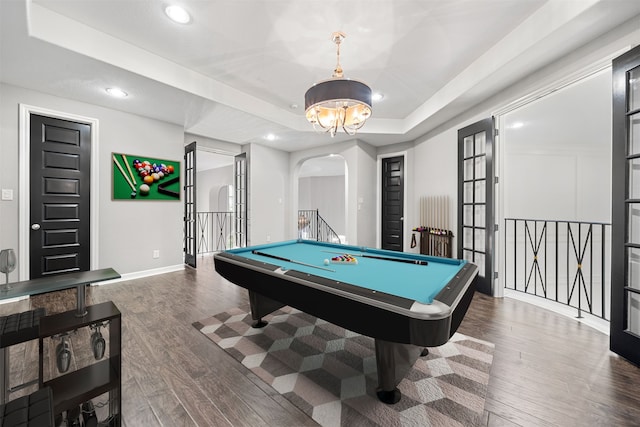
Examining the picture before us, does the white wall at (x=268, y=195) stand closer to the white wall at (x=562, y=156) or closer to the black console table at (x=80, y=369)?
the black console table at (x=80, y=369)

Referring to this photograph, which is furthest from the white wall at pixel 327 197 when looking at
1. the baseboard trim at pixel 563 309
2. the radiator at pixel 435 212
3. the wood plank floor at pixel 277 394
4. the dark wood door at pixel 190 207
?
the wood plank floor at pixel 277 394

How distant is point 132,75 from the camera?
272cm

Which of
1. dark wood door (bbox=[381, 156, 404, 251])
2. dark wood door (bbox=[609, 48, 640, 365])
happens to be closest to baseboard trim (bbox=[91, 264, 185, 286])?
dark wood door (bbox=[381, 156, 404, 251])

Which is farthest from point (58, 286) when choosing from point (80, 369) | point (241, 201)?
point (241, 201)

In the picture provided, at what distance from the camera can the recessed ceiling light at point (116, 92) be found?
3084 millimetres

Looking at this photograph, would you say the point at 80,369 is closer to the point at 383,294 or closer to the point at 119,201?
the point at 383,294

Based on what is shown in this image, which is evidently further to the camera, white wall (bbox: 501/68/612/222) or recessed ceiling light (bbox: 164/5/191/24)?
white wall (bbox: 501/68/612/222)

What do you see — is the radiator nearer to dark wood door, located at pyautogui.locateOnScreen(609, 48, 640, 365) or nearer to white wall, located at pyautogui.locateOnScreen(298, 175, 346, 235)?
dark wood door, located at pyautogui.locateOnScreen(609, 48, 640, 365)

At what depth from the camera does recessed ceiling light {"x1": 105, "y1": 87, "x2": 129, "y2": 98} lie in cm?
308

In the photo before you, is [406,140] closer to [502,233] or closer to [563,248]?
[502,233]

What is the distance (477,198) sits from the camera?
350cm

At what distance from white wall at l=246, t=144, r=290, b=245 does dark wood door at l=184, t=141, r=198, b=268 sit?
3.77 ft

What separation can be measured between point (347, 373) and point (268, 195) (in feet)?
15.1

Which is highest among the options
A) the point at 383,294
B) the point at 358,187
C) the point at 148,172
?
the point at 148,172
